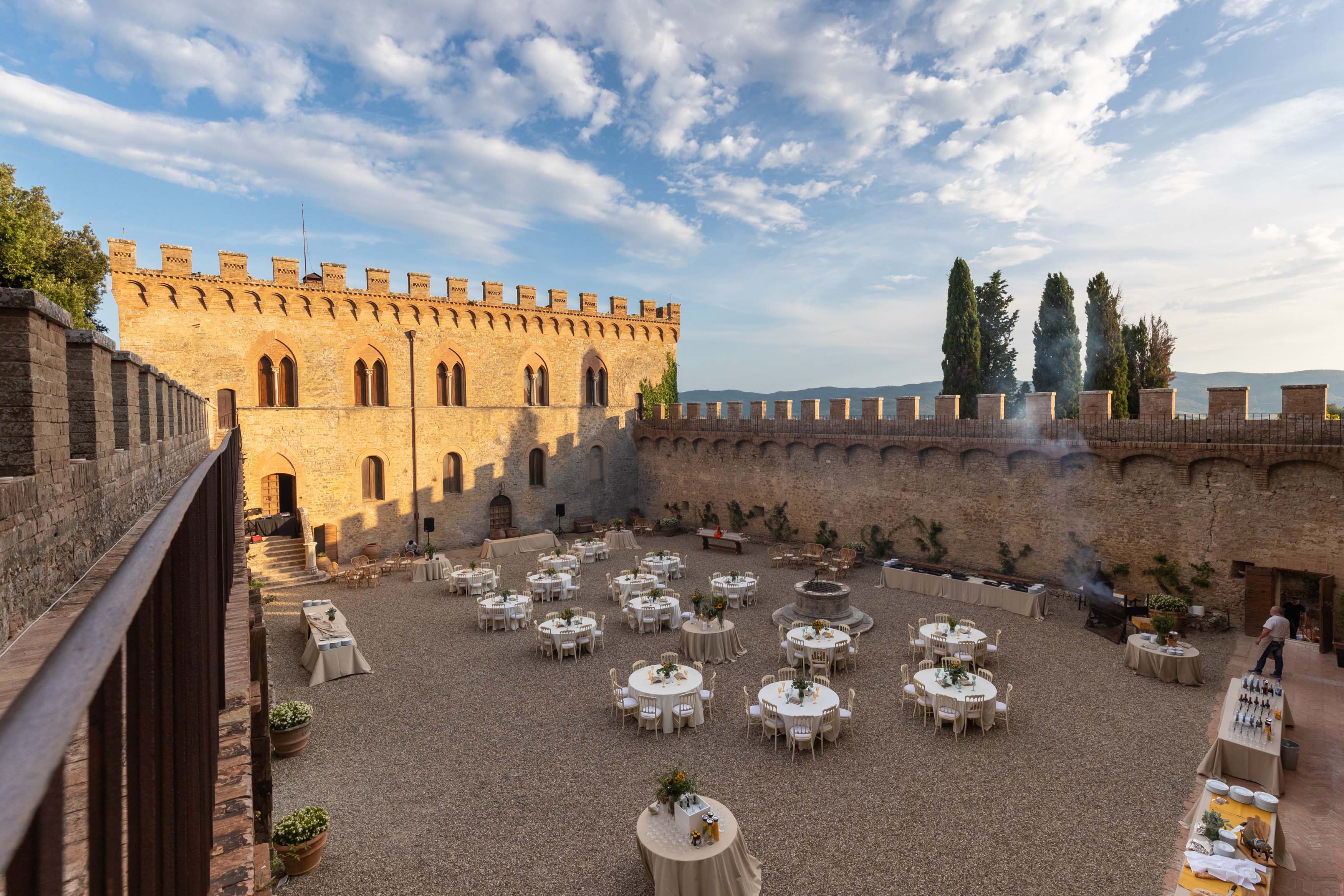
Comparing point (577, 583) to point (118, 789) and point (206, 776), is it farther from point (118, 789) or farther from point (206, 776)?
point (118, 789)

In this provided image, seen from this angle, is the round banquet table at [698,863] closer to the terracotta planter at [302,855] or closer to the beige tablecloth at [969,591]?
the terracotta planter at [302,855]

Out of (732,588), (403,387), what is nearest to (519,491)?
(403,387)

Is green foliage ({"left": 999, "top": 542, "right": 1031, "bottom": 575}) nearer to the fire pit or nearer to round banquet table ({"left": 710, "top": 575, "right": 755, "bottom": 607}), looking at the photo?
the fire pit

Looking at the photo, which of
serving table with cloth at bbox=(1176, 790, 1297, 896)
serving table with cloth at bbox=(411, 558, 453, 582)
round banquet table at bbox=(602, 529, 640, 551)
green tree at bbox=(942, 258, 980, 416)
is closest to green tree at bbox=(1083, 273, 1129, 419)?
green tree at bbox=(942, 258, 980, 416)

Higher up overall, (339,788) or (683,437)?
(683,437)

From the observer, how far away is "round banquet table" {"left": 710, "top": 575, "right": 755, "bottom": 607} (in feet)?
59.2

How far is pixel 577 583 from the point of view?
64.6 feet

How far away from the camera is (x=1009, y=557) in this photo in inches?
758

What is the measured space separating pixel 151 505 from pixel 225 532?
0.93 meters

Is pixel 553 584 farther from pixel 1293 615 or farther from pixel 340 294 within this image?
pixel 1293 615

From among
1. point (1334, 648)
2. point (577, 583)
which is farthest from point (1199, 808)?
point (577, 583)

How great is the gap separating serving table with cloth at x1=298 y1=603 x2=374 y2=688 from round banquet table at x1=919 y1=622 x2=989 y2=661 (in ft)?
36.5

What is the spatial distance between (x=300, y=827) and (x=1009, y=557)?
A: 17.9 metres

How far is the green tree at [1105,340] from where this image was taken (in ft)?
85.8
